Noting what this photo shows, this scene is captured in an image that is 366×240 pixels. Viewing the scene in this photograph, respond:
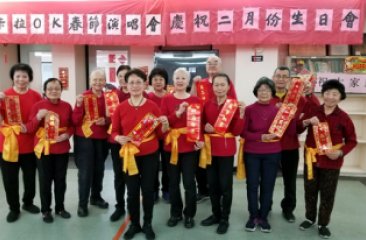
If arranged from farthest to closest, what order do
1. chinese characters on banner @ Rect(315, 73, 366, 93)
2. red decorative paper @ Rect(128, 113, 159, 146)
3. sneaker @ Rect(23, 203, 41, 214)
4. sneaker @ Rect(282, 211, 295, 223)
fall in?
chinese characters on banner @ Rect(315, 73, 366, 93) → sneaker @ Rect(23, 203, 41, 214) → sneaker @ Rect(282, 211, 295, 223) → red decorative paper @ Rect(128, 113, 159, 146)

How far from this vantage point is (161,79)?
10.3ft

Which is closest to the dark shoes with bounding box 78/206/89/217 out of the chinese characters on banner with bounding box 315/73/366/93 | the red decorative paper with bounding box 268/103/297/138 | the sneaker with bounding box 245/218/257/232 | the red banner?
the sneaker with bounding box 245/218/257/232

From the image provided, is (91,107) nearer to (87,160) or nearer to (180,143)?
(87,160)

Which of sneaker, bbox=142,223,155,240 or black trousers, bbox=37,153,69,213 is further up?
black trousers, bbox=37,153,69,213

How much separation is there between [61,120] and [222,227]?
5.67ft

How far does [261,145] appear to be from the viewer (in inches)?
108

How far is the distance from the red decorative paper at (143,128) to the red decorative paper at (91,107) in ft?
2.19

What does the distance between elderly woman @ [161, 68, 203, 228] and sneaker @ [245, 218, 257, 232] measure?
1.67ft

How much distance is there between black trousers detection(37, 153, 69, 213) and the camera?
296 centimetres

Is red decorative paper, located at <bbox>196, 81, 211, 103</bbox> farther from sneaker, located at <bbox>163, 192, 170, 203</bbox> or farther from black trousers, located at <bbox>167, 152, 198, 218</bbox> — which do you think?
sneaker, located at <bbox>163, 192, 170, 203</bbox>

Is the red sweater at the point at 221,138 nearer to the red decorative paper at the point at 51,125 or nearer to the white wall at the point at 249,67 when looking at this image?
the red decorative paper at the point at 51,125

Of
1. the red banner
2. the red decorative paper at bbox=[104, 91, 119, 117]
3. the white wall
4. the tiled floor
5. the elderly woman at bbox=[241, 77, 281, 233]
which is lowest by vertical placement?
the tiled floor

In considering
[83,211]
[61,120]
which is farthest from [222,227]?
[61,120]

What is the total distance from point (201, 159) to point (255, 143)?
0.48 metres
